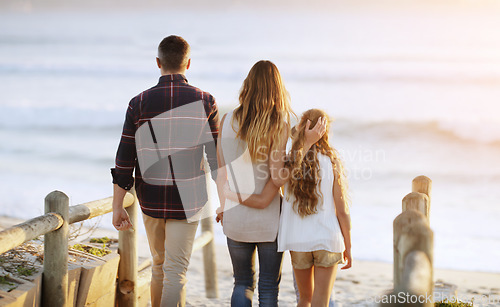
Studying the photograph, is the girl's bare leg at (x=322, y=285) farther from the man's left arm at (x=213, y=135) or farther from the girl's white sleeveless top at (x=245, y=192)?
the man's left arm at (x=213, y=135)

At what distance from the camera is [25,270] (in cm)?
282

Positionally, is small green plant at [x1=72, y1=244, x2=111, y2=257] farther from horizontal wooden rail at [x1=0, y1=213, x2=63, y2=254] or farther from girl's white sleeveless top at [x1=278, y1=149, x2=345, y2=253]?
girl's white sleeveless top at [x1=278, y1=149, x2=345, y2=253]

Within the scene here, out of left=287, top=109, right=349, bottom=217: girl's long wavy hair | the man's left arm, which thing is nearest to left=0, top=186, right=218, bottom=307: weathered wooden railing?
→ the man's left arm

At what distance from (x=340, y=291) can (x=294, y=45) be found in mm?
21713

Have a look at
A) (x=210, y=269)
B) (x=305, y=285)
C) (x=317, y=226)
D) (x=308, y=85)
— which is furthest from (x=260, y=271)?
(x=308, y=85)

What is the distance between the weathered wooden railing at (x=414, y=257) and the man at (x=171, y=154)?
125 centimetres

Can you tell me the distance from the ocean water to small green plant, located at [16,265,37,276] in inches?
373

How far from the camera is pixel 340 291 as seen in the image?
608 cm

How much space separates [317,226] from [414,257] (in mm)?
855

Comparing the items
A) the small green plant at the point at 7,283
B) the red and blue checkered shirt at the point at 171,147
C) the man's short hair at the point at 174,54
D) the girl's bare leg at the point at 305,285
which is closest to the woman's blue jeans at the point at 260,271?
the girl's bare leg at the point at 305,285

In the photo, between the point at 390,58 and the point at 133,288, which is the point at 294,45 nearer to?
the point at 390,58

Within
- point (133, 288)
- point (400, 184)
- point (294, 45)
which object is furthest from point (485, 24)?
point (133, 288)

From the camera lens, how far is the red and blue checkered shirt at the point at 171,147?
2.82 meters

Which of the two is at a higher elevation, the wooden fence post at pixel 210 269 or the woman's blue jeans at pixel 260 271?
the woman's blue jeans at pixel 260 271
